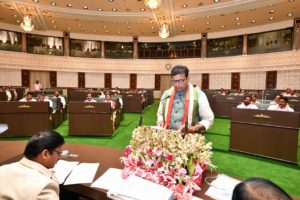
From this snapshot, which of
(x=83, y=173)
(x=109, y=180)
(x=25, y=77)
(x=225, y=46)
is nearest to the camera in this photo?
(x=109, y=180)

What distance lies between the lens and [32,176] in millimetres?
1161

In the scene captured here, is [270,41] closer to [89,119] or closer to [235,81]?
[235,81]

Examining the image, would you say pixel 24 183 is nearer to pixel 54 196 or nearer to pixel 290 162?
pixel 54 196

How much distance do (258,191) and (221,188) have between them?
0.76 m

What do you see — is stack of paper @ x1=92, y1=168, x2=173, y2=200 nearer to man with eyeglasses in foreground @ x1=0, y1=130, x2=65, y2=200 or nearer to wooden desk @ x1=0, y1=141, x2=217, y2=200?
wooden desk @ x1=0, y1=141, x2=217, y2=200

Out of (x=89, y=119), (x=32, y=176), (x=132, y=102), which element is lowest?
(x=89, y=119)

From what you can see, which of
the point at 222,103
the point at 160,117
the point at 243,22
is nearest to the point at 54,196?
the point at 160,117

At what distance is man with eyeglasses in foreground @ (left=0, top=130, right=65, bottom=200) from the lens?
43.4 inches

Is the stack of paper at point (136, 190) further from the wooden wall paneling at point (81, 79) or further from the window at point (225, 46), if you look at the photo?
the wooden wall paneling at point (81, 79)

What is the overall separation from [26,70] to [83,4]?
26.3 ft

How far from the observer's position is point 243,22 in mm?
15281

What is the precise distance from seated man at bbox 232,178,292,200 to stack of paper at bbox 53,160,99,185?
1136 mm

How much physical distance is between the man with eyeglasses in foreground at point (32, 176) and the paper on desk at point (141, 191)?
0.36 metres

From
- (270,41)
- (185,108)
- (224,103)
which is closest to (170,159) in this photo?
(185,108)
